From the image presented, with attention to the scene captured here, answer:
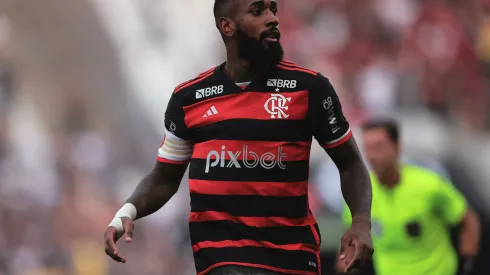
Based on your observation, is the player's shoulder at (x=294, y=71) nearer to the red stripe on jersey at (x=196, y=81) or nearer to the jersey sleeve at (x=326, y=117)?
the jersey sleeve at (x=326, y=117)

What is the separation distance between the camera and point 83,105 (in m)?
17.3

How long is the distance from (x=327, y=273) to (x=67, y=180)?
22.4ft

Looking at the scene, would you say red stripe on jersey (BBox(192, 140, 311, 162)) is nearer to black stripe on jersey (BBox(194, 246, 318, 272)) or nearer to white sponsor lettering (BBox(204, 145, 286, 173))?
white sponsor lettering (BBox(204, 145, 286, 173))

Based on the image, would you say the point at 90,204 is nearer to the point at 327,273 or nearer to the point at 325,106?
the point at 327,273

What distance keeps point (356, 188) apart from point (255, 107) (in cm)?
63

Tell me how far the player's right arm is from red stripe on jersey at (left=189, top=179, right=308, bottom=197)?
1.07ft

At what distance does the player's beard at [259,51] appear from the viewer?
5195mm

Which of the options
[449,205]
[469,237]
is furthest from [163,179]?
[469,237]

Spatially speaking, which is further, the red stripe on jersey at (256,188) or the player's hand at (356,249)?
the red stripe on jersey at (256,188)

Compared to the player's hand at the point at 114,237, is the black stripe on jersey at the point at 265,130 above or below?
above

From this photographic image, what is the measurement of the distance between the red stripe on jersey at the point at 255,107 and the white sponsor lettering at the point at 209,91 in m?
0.03

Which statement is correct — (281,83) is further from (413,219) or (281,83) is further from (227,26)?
(413,219)

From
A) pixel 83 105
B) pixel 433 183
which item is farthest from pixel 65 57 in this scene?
pixel 433 183

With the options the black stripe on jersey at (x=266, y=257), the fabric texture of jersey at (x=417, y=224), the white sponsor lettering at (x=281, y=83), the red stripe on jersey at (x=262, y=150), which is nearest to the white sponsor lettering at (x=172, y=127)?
the red stripe on jersey at (x=262, y=150)
